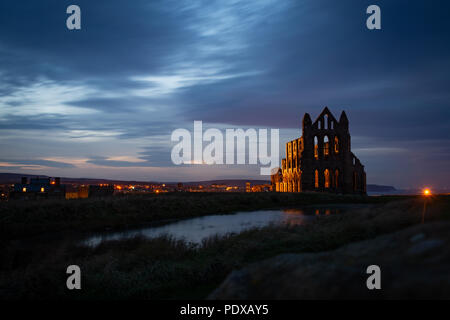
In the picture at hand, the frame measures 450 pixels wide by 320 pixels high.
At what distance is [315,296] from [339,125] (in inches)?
2707

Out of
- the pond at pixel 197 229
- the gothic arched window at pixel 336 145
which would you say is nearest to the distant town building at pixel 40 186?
the pond at pixel 197 229

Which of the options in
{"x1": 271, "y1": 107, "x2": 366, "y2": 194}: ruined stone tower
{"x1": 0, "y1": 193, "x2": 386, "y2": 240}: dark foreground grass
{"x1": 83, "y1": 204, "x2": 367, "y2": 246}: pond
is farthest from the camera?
{"x1": 271, "y1": 107, "x2": 366, "y2": 194}: ruined stone tower

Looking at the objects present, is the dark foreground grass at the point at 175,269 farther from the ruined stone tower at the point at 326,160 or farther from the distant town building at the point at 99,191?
the ruined stone tower at the point at 326,160

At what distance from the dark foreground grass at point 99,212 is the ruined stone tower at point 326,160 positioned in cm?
1899

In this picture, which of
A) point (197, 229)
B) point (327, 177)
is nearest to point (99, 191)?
point (197, 229)

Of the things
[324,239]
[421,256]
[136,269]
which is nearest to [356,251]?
[421,256]

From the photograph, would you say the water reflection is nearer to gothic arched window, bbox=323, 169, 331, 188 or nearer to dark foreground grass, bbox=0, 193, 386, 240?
dark foreground grass, bbox=0, 193, 386, 240

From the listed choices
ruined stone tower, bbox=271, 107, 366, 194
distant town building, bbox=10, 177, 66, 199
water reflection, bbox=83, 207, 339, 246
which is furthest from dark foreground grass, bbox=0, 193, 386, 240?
distant town building, bbox=10, 177, 66, 199

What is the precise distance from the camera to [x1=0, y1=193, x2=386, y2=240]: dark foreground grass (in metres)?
25.8

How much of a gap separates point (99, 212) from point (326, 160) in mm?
49293

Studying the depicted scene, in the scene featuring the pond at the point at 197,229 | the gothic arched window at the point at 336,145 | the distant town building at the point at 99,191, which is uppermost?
the gothic arched window at the point at 336,145

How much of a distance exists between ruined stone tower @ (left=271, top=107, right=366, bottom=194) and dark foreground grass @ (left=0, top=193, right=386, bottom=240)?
1899 cm

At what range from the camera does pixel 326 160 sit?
221ft

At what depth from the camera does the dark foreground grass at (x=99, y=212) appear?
25.8 metres
